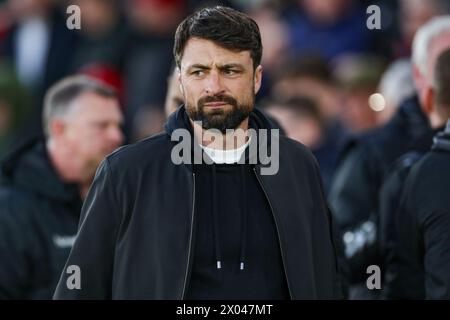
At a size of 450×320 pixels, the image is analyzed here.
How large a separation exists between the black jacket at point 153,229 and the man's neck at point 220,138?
0.30ft

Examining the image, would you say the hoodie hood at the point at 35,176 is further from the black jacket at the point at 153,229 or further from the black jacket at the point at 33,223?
the black jacket at the point at 153,229

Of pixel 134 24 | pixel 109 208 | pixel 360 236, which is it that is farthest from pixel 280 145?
pixel 134 24

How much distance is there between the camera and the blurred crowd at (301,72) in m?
6.25

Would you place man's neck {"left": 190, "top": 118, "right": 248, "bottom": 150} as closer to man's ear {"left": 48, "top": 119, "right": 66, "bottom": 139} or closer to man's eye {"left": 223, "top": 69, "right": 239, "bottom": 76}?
man's eye {"left": 223, "top": 69, "right": 239, "bottom": 76}

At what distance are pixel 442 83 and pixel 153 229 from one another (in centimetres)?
179

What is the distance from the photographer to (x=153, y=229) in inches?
165

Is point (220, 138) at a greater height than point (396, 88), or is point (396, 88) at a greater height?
point (396, 88)

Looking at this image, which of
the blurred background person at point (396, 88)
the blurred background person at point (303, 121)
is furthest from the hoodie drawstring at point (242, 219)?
the blurred background person at point (303, 121)

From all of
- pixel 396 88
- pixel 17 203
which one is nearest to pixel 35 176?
pixel 17 203

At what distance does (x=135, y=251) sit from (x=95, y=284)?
7.9 inches

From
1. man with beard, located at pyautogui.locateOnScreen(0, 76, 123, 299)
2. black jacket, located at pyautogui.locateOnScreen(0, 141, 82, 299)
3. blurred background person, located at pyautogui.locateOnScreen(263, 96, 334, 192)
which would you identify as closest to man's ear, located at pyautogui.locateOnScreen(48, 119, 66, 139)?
man with beard, located at pyautogui.locateOnScreen(0, 76, 123, 299)

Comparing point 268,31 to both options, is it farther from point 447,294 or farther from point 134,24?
point 447,294

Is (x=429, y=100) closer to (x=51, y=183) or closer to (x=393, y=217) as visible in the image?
(x=393, y=217)

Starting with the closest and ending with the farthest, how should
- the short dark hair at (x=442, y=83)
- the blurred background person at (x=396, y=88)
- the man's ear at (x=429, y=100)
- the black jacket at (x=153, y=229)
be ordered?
the black jacket at (x=153, y=229) < the short dark hair at (x=442, y=83) < the man's ear at (x=429, y=100) < the blurred background person at (x=396, y=88)
